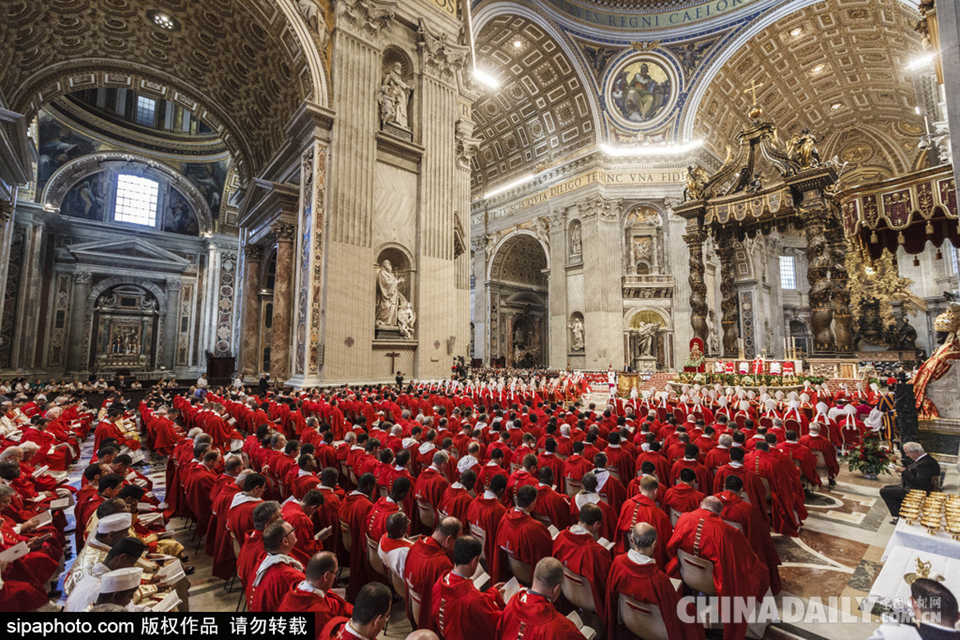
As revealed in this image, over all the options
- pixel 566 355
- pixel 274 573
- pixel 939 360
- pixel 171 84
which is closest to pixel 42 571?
pixel 274 573

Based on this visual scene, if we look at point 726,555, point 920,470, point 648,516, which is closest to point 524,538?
point 648,516

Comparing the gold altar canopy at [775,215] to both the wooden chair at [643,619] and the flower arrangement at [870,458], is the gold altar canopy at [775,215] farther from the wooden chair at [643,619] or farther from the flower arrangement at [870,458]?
the wooden chair at [643,619]

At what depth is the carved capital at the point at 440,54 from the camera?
15234mm

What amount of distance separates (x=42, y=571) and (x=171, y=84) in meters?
20.1

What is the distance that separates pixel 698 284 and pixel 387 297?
10.8 meters

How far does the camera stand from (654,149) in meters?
24.1

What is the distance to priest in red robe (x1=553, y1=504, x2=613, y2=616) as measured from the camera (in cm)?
281

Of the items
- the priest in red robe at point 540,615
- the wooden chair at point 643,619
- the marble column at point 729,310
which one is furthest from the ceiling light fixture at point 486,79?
the priest in red robe at point 540,615

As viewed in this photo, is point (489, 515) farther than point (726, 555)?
Yes

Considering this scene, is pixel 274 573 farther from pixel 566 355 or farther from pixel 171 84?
pixel 566 355

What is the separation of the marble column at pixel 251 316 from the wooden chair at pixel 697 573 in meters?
18.7

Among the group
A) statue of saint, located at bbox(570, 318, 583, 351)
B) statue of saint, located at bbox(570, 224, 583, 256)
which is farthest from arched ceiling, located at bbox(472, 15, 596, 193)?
statue of saint, located at bbox(570, 318, 583, 351)

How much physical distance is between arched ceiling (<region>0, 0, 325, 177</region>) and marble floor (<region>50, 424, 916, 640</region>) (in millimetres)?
12985

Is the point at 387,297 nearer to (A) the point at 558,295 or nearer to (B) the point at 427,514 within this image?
(B) the point at 427,514
